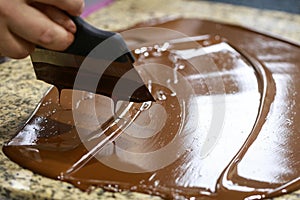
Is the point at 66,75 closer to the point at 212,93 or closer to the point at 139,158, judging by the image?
the point at 139,158

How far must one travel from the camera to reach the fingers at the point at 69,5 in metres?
0.79

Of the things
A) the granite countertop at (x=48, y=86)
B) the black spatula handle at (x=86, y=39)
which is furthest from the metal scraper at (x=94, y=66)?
the granite countertop at (x=48, y=86)

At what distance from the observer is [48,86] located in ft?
3.59

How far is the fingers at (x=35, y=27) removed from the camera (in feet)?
2.57

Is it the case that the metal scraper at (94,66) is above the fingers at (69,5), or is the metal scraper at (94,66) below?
below

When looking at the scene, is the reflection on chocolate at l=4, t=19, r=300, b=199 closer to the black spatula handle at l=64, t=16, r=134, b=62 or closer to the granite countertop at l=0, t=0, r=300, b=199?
the granite countertop at l=0, t=0, r=300, b=199

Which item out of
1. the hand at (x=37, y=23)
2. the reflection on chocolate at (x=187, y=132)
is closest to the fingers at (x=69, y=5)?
the hand at (x=37, y=23)

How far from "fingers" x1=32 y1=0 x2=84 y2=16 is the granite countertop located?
0.85 ft

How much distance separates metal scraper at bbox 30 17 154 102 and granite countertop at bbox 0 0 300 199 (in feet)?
0.45

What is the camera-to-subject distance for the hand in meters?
0.78

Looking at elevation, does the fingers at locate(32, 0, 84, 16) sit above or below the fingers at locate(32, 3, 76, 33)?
above

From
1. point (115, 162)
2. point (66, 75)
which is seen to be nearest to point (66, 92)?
point (66, 75)

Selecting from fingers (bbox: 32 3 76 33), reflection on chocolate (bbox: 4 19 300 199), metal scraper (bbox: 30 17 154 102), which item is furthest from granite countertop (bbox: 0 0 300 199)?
fingers (bbox: 32 3 76 33)

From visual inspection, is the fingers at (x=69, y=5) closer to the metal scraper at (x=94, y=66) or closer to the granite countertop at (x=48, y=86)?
the metal scraper at (x=94, y=66)
